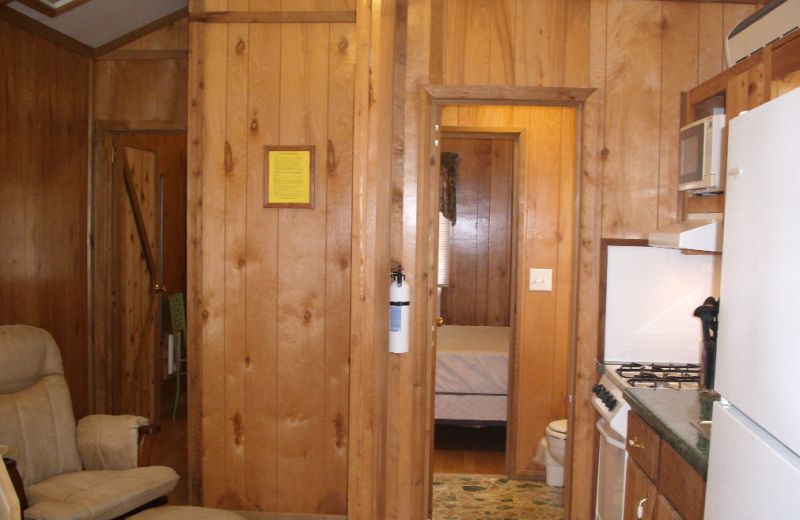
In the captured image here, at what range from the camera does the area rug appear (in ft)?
11.2

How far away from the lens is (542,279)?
3.86 meters

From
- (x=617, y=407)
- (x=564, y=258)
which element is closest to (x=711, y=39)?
(x=564, y=258)

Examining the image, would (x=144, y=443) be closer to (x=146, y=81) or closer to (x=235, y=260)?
(x=235, y=260)

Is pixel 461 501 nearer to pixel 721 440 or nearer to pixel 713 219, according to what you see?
pixel 713 219

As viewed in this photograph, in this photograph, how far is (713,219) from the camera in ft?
8.09

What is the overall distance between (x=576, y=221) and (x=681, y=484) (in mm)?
1450

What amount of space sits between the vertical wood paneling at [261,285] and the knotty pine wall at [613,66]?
90 centimetres

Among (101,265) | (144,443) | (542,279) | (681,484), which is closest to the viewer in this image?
(681,484)

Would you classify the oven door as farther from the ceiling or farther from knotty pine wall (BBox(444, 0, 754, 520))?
the ceiling

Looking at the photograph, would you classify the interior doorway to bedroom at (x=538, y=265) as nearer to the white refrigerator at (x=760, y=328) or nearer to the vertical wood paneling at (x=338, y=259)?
the vertical wood paneling at (x=338, y=259)

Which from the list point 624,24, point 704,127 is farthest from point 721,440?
point 624,24

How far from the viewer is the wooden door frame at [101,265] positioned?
4129mm

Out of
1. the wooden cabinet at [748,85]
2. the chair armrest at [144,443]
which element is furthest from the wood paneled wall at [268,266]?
the wooden cabinet at [748,85]

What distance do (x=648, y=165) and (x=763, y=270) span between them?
1.97 meters
